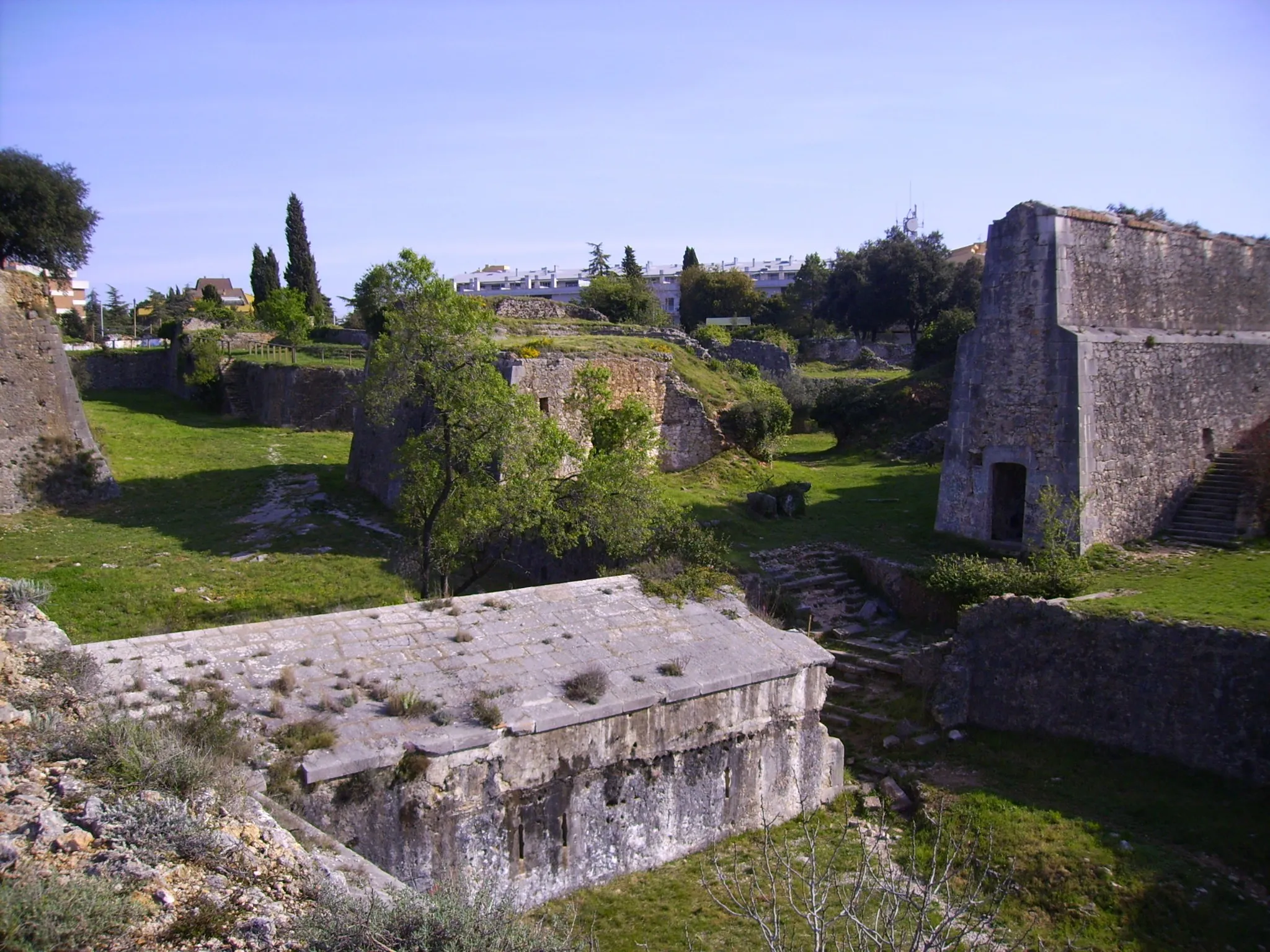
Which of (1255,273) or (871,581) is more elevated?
(1255,273)

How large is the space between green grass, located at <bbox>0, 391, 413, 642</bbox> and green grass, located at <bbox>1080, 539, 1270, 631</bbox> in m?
9.77

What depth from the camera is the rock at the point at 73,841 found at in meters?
4.13

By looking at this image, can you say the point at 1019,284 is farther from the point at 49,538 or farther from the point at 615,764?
the point at 49,538

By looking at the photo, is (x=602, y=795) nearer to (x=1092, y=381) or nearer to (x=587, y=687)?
(x=587, y=687)

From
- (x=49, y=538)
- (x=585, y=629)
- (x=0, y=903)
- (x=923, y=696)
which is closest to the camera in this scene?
(x=0, y=903)

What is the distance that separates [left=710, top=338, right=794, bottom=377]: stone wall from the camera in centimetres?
3294

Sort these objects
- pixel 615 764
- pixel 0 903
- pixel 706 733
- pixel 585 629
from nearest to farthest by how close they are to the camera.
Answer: pixel 0 903 → pixel 615 764 → pixel 706 733 → pixel 585 629

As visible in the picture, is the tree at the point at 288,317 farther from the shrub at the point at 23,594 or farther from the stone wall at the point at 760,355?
the shrub at the point at 23,594

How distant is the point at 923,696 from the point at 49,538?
49.5 ft

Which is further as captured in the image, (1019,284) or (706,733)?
(1019,284)

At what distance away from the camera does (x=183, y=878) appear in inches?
164

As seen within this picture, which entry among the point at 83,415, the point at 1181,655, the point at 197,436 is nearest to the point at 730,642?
the point at 1181,655

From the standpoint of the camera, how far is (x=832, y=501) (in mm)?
19531

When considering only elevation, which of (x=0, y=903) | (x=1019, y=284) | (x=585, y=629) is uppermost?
(x=1019, y=284)
